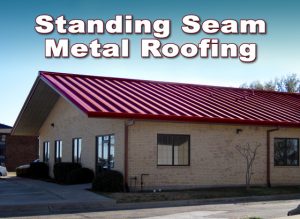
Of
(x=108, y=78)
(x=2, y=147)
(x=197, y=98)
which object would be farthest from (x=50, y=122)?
(x=2, y=147)

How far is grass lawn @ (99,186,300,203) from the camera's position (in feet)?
61.5

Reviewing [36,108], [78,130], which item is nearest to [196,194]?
[78,130]

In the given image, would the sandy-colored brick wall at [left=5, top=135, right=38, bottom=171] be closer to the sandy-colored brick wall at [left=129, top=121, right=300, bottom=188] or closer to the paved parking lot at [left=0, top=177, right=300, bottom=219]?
the sandy-colored brick wall at [left=129, top=121, right=300, bottom=188]

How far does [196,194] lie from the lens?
20203mm

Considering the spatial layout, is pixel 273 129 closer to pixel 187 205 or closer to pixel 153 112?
pixel 153 112

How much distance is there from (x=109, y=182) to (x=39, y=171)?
45.3 ft

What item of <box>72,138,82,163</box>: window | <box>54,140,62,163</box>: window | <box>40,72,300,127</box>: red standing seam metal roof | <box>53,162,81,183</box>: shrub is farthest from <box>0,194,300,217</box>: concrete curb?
<box>54,140,62,163</box>: window

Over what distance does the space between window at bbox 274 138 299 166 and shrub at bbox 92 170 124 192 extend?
28.1ft

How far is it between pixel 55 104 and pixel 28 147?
25.8 metres

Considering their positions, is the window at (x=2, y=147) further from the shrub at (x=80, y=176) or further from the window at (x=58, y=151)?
the shrub at (x=80, y=176)

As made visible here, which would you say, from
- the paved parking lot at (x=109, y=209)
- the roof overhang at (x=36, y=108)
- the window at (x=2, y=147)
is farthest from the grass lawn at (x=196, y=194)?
the window at (x=2, y=147)

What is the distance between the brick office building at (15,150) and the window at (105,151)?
3264 centimetres

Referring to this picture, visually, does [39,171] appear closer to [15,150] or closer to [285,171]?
[285,171]

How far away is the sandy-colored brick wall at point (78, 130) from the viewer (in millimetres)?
22516
